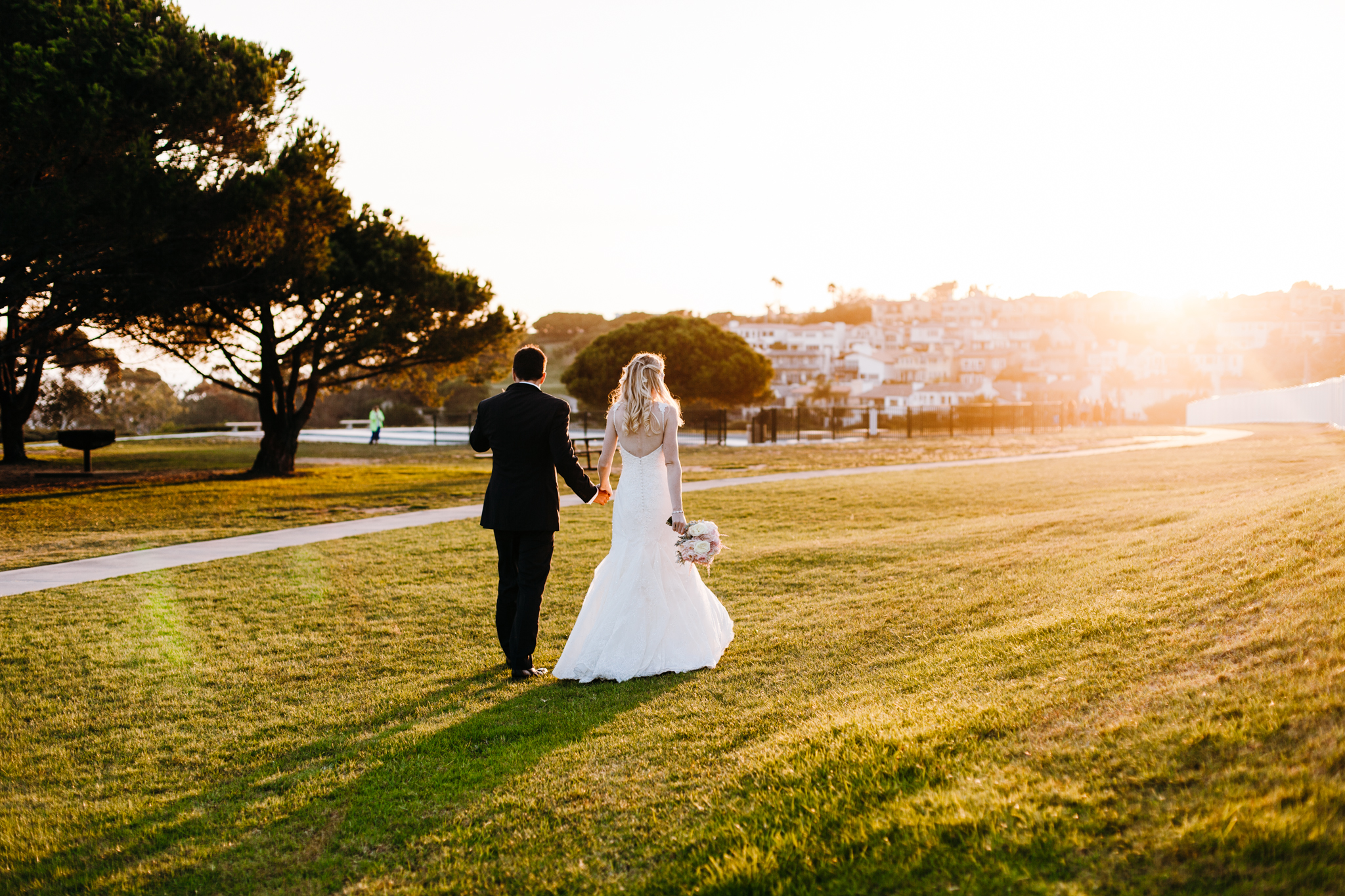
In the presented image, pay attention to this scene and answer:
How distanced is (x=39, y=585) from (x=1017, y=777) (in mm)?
9610

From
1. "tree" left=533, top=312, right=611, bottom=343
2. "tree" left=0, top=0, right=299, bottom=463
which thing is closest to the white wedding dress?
"tree" left=0, top=0, right=299, bottom=463

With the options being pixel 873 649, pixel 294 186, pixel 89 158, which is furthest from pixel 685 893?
pixel 294 186

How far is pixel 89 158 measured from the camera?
573 inches

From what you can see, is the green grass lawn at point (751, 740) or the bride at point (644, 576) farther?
the bride at point (644, 576)

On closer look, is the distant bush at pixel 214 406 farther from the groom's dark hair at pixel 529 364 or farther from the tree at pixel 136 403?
the groom's dark hair at pixel 529 364

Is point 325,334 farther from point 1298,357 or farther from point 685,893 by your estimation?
point 1298,357

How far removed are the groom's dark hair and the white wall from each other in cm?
3940

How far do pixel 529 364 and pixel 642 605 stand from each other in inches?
69.5

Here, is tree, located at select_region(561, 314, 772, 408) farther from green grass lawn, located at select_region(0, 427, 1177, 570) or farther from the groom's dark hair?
the groom's dark hair

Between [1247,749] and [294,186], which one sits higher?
[294,186]

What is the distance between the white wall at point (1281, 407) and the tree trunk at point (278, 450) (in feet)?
125

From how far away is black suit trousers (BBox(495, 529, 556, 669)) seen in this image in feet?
19.2

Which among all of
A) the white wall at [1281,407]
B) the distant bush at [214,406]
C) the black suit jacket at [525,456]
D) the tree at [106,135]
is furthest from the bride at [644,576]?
the distant bush at [214,406]

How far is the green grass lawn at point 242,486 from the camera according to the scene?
12.8 m
